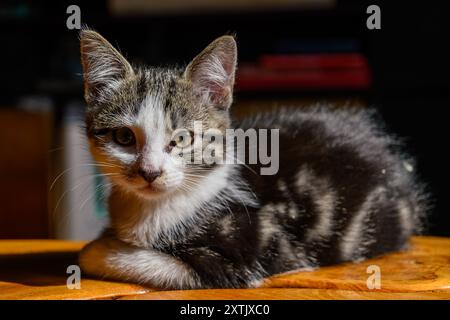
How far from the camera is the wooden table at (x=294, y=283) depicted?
0.87m

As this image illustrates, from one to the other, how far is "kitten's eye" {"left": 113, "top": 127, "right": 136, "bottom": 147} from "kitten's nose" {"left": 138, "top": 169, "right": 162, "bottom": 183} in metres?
0.07

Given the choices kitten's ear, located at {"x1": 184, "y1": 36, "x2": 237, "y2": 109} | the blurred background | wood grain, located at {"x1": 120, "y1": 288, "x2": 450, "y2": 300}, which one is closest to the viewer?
wood grain, located at {"x1": 120, "y1": 288, "x2": 450, "y2": 300}

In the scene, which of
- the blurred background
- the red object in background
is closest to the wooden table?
the blurred background

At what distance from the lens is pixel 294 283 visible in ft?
3.11

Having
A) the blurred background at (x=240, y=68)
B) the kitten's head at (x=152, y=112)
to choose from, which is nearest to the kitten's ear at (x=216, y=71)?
the kitten's head at (x=152, y=112)

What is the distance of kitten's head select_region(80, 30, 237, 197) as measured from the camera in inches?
36.1

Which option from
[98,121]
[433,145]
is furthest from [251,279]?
[433,145]

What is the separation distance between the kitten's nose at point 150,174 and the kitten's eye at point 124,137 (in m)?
0.07

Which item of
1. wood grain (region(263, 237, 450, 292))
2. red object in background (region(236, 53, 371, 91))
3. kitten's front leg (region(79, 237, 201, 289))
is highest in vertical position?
red object in background (region(236, 53, 371, 91))

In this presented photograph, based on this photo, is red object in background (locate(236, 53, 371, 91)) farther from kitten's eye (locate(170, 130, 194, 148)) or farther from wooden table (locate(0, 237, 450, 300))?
kitten's eye (locate(170, 130, 194, 148))

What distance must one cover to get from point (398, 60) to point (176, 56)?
0.80m

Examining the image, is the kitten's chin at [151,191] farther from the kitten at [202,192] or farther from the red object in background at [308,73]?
the red object in background at [308,73]

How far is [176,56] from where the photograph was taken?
92.8 inches

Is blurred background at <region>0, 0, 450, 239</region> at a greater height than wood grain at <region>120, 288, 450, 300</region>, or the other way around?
blurred background at <region>0, 0, 450, 239</region>
